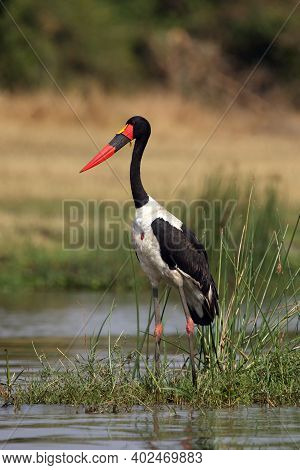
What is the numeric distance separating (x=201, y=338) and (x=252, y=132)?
15.4m

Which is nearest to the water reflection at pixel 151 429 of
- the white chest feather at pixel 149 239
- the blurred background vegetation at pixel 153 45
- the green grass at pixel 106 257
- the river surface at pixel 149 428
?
the river surface at pixel 149 428

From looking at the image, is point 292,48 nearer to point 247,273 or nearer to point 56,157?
point 56,157

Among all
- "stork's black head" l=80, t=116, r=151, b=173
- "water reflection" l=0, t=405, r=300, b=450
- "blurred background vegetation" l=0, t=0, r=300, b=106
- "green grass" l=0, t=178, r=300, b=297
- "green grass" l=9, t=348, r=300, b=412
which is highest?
"blurred background vegetation" l=0, t=0, r=300, b=106

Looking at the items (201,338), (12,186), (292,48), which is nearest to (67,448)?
(201,338)

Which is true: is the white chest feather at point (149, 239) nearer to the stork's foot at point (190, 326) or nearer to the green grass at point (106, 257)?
the stork's foot at point (190, 326)

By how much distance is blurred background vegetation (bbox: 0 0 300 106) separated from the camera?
78.2 feet

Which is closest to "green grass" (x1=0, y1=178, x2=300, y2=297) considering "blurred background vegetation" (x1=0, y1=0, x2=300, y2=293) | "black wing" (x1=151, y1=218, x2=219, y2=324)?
"blurred background vegetation" (x1=0, y1=0, x2=300, y2=293)

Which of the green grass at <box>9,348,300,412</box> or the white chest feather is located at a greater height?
the white chest feather

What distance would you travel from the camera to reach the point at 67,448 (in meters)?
6.00

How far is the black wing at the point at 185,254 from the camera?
7.54 meters

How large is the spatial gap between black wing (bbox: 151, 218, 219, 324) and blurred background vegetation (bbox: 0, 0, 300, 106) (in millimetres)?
15729

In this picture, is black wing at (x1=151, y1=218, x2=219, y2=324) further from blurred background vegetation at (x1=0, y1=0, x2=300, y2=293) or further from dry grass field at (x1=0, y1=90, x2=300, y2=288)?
blurred background vegetation at (x1=0, y1=0, x2=300, y2=293)

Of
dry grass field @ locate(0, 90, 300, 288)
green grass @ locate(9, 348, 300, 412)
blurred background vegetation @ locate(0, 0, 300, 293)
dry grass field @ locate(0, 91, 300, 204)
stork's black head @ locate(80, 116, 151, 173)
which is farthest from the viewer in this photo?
dry grass field @ locate(0, 91, 300, 204)

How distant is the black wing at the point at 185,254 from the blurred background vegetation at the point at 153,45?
15.7 m
